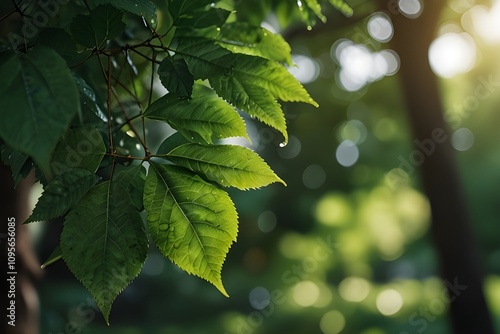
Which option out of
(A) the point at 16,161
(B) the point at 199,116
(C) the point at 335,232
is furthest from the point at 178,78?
(C) the point at 335,232

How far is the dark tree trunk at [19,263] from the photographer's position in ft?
4.76

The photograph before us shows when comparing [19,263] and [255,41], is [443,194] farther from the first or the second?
[255,41]

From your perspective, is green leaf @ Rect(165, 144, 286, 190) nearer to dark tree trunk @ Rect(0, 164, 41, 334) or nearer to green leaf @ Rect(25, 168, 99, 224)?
green leaf @ Rect(25, 168, 99, 224)

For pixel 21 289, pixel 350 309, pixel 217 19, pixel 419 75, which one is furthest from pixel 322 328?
pixel 217 19

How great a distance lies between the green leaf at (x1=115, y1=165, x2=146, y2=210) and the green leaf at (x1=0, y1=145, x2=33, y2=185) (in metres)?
0.07

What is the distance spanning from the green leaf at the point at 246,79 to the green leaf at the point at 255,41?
0.10m

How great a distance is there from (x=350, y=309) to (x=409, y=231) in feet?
2.98

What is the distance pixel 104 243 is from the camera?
0.47m

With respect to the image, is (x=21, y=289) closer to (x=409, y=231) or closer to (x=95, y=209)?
(x=95, y=209)

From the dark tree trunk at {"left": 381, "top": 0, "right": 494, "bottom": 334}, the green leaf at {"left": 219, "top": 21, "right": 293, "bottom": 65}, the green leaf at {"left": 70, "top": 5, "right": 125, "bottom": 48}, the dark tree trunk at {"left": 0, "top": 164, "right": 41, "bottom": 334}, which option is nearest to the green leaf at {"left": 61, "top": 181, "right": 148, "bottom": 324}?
the green leaf at {"left": 70, "top": 5, "right": 125, "bottom": 48}

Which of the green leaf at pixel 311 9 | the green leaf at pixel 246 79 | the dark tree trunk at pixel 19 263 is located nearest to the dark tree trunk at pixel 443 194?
the dark tree trunk at pixel 19 263

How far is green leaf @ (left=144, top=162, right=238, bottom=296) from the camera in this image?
49 cm

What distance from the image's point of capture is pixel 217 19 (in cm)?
57

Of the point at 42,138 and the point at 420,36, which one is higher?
the point at 42,138
